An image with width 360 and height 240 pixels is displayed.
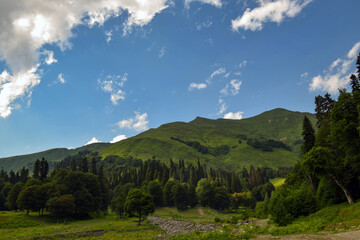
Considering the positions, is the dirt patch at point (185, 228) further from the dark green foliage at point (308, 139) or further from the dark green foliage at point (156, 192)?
the dark green foliage at point (156, 192)

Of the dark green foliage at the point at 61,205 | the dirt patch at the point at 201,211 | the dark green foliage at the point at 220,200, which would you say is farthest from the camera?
the dark green foliage at the point at 220,200

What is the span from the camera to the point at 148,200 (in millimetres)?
67312

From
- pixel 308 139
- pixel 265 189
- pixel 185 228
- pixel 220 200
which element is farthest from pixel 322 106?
pixel 265 189

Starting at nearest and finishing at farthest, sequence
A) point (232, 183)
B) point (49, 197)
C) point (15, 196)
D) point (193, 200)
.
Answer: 1. point (49, 197)
2. point (15, 196)
3. point (193, 200)
4. point (232, 183)

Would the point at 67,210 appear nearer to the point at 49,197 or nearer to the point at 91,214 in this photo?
the point at 49,197

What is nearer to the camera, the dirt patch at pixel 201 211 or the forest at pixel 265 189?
the forest at pixel 265 189

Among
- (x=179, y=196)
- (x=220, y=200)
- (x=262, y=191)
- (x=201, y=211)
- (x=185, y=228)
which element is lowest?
(x=201, y=211)

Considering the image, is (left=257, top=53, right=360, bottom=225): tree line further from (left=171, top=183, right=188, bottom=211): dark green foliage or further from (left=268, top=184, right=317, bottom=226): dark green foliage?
(left=171, top=183, right=188, bottom=211): dark green foliage

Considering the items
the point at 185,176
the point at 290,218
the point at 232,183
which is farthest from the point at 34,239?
the point at 185,176

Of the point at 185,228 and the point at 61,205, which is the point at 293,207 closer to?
the point at 185,228

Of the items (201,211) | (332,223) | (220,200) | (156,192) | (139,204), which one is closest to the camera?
(332,223)

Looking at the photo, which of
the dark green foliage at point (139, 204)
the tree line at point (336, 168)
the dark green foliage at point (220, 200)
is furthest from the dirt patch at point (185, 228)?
the dark green foliage at point (220, 200)

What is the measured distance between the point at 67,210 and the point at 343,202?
75671 mm

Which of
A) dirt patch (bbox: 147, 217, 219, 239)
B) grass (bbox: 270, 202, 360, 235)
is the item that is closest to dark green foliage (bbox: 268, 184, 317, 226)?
grass (bbox: 270, 202, 360, 235)
